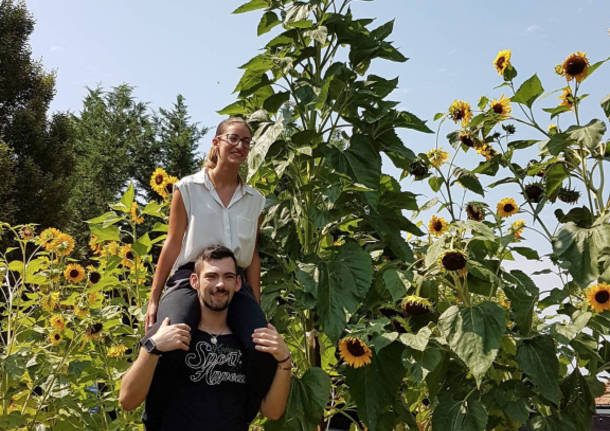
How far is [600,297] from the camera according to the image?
84.5 inches

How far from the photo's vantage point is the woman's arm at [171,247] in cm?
220

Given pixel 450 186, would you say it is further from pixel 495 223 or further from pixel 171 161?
pixel 171 161

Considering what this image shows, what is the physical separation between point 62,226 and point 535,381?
1376 cm

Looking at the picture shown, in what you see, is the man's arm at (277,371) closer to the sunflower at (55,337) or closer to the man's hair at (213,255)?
the man's hair at (213,255)

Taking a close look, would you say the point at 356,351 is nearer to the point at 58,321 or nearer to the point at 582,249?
the point at 582,249

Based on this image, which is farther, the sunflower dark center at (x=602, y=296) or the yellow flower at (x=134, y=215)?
the yellow flower at (x=134, y=215)

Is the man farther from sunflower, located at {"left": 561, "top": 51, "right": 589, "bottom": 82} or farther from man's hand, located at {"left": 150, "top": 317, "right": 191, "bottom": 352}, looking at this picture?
sunflower, located at {"left": 561, "top": 51, "right": 589, "bottom": 82}

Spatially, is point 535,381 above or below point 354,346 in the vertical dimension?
below

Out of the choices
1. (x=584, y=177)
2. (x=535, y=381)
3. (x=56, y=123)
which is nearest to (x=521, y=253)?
(x=584, y=177)

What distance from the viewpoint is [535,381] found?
6.54 ft

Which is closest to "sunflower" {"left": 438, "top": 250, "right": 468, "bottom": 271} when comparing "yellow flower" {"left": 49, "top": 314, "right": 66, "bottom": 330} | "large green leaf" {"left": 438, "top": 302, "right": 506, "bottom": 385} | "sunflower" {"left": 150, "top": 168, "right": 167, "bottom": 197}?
"large green leaf" {"left": 438, "top": 302, "right": 506, "bottom": 385}

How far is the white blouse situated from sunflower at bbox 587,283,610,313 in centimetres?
126

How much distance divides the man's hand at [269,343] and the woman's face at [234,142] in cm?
68

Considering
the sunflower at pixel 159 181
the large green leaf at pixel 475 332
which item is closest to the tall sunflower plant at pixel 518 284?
the large green leaf at pixel 475 332
